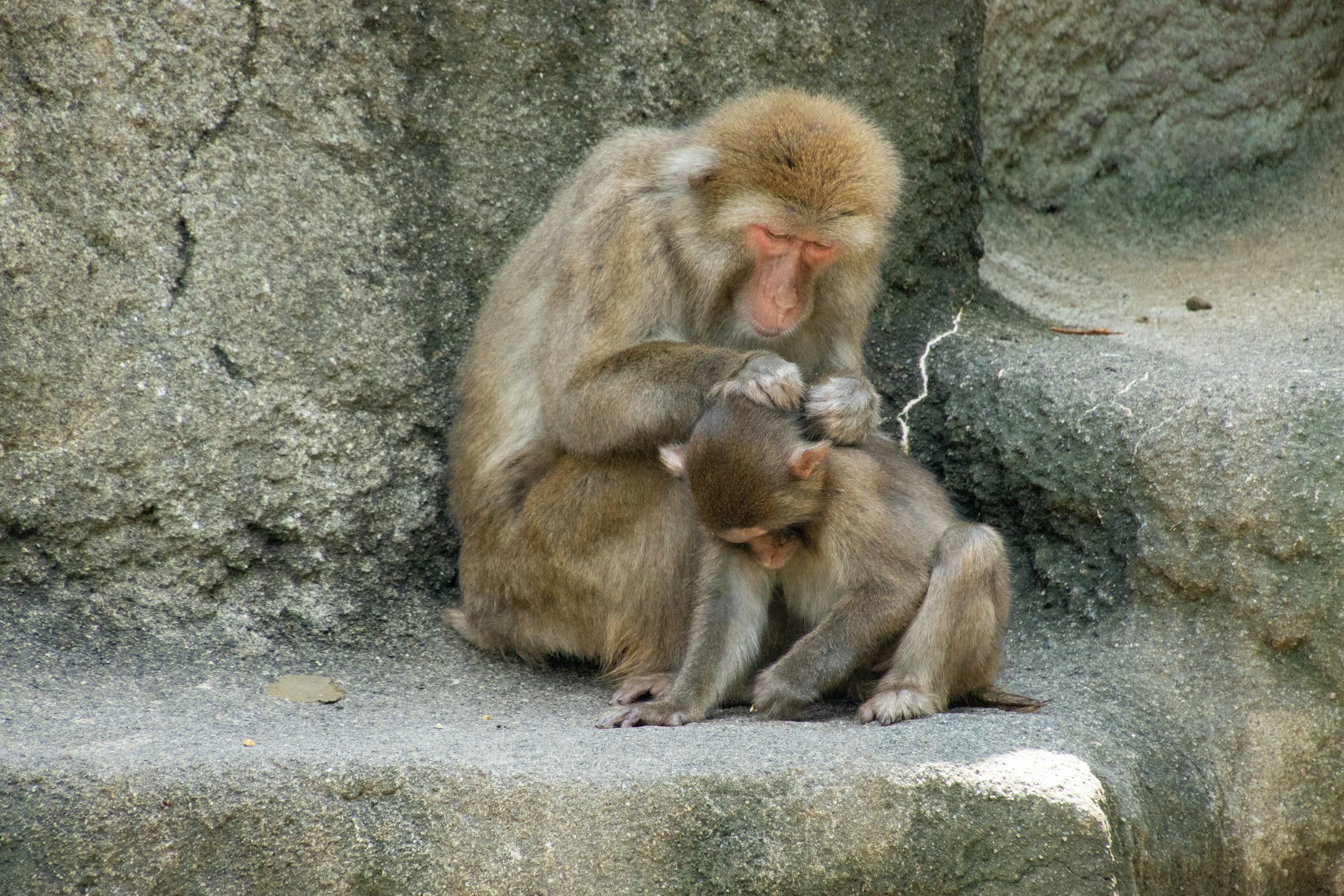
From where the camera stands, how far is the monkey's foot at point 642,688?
437 centimetres

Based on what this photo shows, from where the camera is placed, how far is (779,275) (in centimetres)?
427

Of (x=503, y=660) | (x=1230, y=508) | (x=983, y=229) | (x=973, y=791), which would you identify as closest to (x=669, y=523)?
(x=503, y=660)

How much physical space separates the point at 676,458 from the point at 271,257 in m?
1.68

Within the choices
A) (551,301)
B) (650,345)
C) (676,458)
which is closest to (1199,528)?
(676,458)

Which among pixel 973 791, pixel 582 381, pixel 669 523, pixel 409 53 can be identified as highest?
pixel 409 53

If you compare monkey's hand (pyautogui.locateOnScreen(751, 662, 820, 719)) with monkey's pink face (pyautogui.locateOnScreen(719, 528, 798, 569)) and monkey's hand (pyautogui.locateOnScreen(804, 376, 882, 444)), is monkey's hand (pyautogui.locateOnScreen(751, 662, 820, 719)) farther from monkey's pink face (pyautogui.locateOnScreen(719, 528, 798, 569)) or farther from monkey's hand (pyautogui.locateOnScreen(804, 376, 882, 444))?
monkey's hand (pyautogui.locateOnScreen(804, 376, 882, 444))

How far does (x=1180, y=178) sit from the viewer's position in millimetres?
7023

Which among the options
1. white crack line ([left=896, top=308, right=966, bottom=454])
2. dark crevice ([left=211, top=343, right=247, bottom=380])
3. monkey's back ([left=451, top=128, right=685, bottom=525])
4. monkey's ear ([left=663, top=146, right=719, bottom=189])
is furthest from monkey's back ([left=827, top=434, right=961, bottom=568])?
dark crevice ([left=211, top=343, right=247, bottom=380])

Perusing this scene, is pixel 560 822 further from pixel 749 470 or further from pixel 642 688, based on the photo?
pixel 749 470

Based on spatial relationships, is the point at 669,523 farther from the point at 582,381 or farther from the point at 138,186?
the point at 138,186

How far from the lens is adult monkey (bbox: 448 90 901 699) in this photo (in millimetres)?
4211

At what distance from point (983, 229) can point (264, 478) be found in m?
3.78

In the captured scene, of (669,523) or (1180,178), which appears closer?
(669,523)

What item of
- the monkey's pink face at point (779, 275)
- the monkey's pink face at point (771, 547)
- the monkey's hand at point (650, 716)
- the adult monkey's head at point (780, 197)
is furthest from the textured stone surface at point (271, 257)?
the monkey's pink face at point (771, 547)
